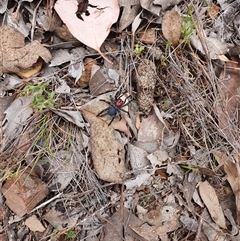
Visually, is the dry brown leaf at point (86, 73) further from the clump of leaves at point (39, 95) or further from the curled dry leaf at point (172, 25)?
Answer: the curled dry leaf at point (172, 25)

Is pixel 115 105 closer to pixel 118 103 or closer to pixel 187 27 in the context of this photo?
pixel 118 103

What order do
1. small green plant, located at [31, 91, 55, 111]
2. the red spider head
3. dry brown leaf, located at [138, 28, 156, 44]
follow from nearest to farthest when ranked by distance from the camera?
small green plant, located at [31, 91, 55, 111] → the red spider head → dry brown leaf, located at [138, 28, 156, 44]

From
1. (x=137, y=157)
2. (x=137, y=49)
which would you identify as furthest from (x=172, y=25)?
(x=137, y=157)

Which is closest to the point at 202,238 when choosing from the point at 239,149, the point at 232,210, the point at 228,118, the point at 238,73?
the point at 232,210

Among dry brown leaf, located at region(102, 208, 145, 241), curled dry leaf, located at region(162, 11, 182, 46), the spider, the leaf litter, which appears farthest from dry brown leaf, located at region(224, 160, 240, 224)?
curled dry leaf, located at region(162, 11, 182, 46)

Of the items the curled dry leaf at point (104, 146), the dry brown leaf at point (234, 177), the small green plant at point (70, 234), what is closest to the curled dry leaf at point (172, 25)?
the curled dry leaf at point (104, 146)

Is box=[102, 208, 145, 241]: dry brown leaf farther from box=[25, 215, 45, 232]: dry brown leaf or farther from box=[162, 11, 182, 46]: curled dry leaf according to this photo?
box=[162, 11, 182, 46]: curled dry leaf
